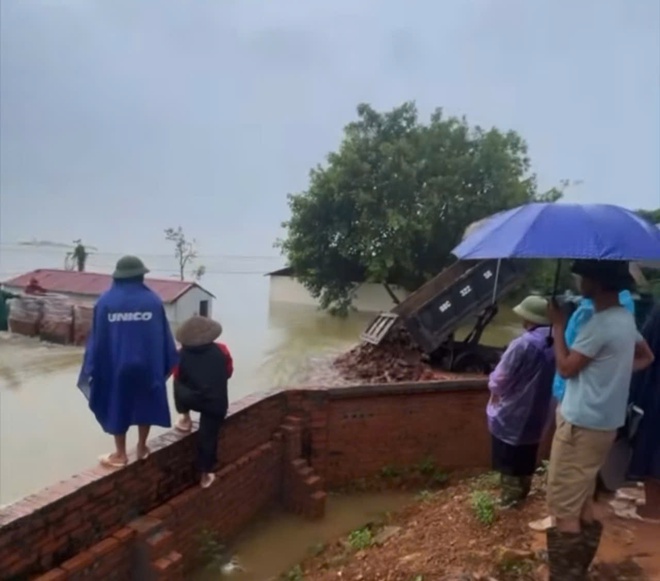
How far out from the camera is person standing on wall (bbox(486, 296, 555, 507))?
4.24 meters

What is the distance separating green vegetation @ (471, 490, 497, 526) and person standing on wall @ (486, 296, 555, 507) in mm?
110

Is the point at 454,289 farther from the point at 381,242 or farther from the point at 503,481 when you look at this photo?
the point at 381,242

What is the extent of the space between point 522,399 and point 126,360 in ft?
8.61

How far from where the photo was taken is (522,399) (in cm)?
429

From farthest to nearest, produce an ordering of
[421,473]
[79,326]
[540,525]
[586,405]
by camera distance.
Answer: [79,326], [421,473], [540,525], [586,405]

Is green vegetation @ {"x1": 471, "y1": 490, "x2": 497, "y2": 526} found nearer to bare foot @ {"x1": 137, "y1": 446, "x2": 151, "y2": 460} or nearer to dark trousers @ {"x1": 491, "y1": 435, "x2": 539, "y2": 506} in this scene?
dark trousers @ {"x1": 491, "y1": 435, "x2": 539, "y2": 506}

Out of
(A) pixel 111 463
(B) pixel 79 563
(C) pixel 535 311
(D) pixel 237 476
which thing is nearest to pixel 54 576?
(B) pixel 79 563

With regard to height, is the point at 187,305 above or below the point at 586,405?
below

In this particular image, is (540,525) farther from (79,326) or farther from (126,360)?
(79,326)

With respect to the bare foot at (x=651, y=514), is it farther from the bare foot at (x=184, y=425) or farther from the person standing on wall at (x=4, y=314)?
the person standing on wall at (x=4, y=314)

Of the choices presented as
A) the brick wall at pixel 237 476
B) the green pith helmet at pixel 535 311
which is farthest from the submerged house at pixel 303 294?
the green pith helmet at pixel 535 311

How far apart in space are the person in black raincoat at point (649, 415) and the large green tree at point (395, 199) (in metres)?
16.9

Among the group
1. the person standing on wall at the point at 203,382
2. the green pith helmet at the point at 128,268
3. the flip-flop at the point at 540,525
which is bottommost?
the flip-flop at the point at 540,525

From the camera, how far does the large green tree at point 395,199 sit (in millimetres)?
21078
